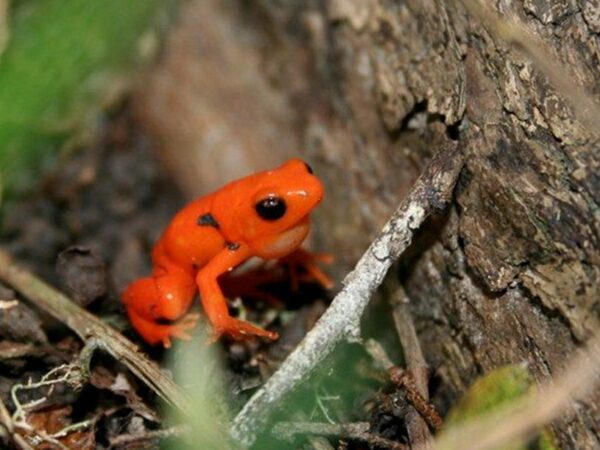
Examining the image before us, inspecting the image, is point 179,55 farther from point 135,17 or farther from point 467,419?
point 467,419

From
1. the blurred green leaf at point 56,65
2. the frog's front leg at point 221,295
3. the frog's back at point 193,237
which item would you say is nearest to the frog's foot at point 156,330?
the frog's front leg at point 221,295

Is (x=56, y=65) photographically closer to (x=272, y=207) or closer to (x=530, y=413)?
(x=272, y=207)

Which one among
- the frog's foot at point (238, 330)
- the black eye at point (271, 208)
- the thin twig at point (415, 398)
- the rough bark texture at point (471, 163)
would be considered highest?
the rough bark texture at point (471, 163)

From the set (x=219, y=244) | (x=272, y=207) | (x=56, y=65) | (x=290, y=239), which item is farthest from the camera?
(x=56, y=65)

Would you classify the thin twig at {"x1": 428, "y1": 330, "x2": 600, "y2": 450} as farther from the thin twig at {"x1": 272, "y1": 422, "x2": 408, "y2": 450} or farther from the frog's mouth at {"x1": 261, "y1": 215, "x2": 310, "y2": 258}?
the frog's mouth at {"x1": 261, "y1": 215, "x2": 310, "y2": 258}

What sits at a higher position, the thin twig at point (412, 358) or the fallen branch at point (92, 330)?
the thin twig at point (412, 358)

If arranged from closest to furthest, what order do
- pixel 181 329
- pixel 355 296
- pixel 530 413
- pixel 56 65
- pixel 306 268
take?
pixel 530 413 → pixel 355 296 → pixel 181 329 → pixel 306 268 → pixel 56 65

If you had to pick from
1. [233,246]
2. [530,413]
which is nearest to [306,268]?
[233,246]

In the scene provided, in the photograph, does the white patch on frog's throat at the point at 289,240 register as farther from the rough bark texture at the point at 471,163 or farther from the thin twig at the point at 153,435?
the thin twig at the point at 153,435
